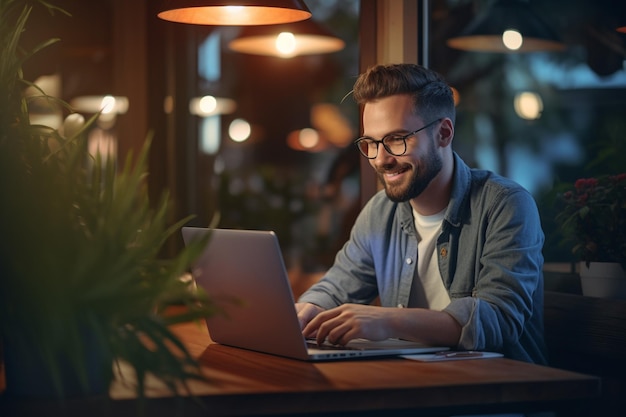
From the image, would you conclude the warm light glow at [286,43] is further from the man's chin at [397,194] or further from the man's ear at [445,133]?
the man's chin at [397,194]

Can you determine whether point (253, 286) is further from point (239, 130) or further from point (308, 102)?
point (308, 102)

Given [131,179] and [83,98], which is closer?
[131,179]

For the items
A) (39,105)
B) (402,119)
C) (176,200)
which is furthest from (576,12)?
(39,105)

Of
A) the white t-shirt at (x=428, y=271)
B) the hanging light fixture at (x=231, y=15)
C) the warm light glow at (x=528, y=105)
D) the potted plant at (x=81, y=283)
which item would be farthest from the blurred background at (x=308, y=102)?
the white t-shirt at (x=428, y=271)

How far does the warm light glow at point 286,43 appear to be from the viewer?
4.48m

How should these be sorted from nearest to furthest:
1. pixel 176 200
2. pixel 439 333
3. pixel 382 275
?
pixel 439 333
pixel 382 275
pixel 176 200

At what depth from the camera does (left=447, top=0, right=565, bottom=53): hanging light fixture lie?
10.6 feet

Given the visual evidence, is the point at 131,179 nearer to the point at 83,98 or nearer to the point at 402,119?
the point at 402,119

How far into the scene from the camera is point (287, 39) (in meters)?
4.49

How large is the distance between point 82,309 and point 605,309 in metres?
1.66

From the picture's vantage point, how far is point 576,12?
309 cm

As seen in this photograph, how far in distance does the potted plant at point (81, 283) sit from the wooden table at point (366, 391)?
2.8 inches

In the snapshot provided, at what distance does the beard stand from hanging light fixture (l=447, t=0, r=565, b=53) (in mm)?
782

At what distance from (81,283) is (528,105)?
2279 millimetres
